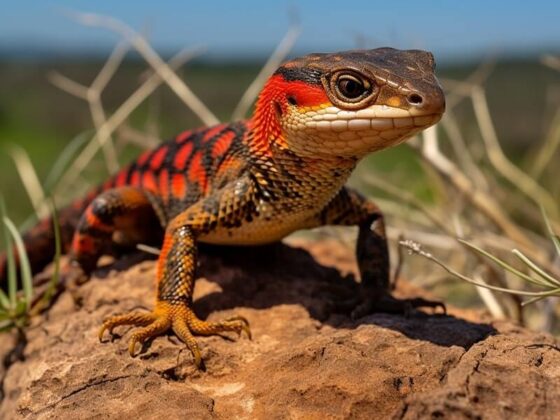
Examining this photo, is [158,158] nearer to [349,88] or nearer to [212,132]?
[212,132]

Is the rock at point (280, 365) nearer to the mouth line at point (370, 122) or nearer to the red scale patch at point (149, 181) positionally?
the red scale patch at point (149, 181)

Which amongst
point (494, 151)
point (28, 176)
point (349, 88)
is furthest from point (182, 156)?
point (494, 151)

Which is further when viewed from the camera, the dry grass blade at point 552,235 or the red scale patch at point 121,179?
the red scale patch at point 121,179

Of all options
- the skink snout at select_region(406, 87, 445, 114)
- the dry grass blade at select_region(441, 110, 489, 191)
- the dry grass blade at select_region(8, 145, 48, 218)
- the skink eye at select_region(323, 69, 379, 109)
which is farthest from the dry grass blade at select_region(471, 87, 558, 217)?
the dry grass blade at select_region(8, 145, 48, 218)

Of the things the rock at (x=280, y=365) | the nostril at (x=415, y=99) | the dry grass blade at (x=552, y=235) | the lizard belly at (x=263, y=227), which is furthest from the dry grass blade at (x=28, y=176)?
the dry grass blade at (x=552, y=235)

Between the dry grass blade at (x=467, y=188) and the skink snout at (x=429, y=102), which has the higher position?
the skink snout at (x=429, y=102)

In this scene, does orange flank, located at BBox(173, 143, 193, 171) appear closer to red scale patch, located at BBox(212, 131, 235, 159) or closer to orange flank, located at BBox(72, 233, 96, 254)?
red scale patch, located at BBox(212, 131, 235, 159)
